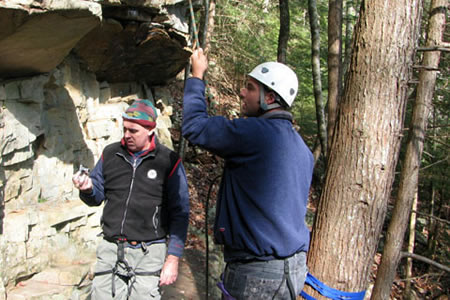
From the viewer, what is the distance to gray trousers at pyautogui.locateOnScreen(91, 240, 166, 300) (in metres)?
3.41

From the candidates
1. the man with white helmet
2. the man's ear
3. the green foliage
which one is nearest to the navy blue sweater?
the man with white helmet

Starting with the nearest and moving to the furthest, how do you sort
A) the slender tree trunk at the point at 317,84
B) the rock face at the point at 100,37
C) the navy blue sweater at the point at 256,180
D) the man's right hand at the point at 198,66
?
the navy blue sweater at the point at 256,180, the man's right hand at the point at 198,66, the rock face at the point at 100,37, the slender tree trunk at the point at 317,84

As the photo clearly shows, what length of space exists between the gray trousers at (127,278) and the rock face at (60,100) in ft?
8.29

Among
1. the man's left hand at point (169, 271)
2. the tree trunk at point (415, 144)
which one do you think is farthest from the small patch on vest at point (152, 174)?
the tree trunk at point (415, 144)

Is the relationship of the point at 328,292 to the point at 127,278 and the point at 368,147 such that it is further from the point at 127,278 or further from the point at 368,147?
the point at 127,278

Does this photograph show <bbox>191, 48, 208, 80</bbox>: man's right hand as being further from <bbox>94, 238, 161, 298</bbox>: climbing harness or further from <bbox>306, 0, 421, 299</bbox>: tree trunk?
<bbox>94, 238, 161, 298</bbox>: climbing harness

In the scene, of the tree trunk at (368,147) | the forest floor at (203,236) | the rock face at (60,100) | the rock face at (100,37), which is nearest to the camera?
the tree trunk at (368,147)

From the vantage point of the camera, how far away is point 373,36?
10.2 ft

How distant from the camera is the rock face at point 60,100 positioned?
537cm

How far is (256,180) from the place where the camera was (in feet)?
8.23

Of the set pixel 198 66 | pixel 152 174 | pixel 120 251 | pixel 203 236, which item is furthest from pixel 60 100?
pixel 198 66

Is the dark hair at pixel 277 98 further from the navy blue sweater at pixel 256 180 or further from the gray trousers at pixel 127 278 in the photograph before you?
the gray trousers at pixel 127 278

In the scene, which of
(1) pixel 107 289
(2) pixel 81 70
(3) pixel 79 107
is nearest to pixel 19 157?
(3) pixel 79 107

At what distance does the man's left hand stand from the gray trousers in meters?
0.17
